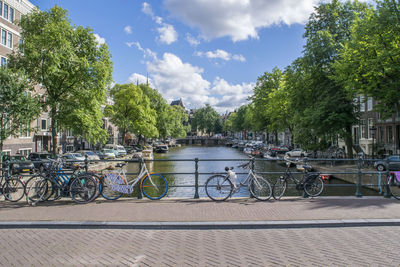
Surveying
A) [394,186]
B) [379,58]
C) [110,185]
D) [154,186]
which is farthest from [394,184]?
[379,58]

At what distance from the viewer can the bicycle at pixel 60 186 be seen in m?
8.64

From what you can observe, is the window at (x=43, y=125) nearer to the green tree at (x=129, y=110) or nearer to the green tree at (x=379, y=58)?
the green tree at (x=129, y=110)

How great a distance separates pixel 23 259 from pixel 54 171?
463cm

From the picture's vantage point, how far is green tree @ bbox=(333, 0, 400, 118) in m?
18.9

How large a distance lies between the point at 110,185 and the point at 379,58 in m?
18.8

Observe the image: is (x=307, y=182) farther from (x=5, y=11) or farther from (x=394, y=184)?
(x=5, y=11)

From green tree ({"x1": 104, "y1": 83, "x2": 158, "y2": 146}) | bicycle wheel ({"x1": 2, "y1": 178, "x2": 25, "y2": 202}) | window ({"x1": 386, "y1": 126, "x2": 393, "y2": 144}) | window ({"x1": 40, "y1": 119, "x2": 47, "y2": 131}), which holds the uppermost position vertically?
green tree ({"x1": 104, "y1": 83, "x2": 158, "y2": 146})

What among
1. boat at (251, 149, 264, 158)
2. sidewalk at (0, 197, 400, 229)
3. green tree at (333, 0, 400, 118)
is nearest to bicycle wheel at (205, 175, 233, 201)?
sidewalk at (0, 197, 400, 229)

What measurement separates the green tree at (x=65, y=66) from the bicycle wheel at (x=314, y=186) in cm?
2043

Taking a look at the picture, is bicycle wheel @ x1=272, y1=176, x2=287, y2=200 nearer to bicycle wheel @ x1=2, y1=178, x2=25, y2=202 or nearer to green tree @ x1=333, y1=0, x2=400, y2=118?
bicycle wheel @ x1=2, y1=178, x2=25, y2=202

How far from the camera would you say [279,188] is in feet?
29.9

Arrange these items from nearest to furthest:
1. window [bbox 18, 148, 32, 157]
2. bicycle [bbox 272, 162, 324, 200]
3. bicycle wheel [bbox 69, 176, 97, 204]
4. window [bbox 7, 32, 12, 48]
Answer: bicycle wheel [bbox 69, 176, 97, 204] < bicycle [bbox 272, 162, 324, 200] < window [bbox 7, 32, 12, 48] < window [bbox 18, 148, 32, 157]

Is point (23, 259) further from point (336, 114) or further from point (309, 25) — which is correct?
point (309, 25)

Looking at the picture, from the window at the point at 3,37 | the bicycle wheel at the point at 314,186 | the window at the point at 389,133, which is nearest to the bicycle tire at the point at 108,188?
the bicycle wheel at the point at 314,186
